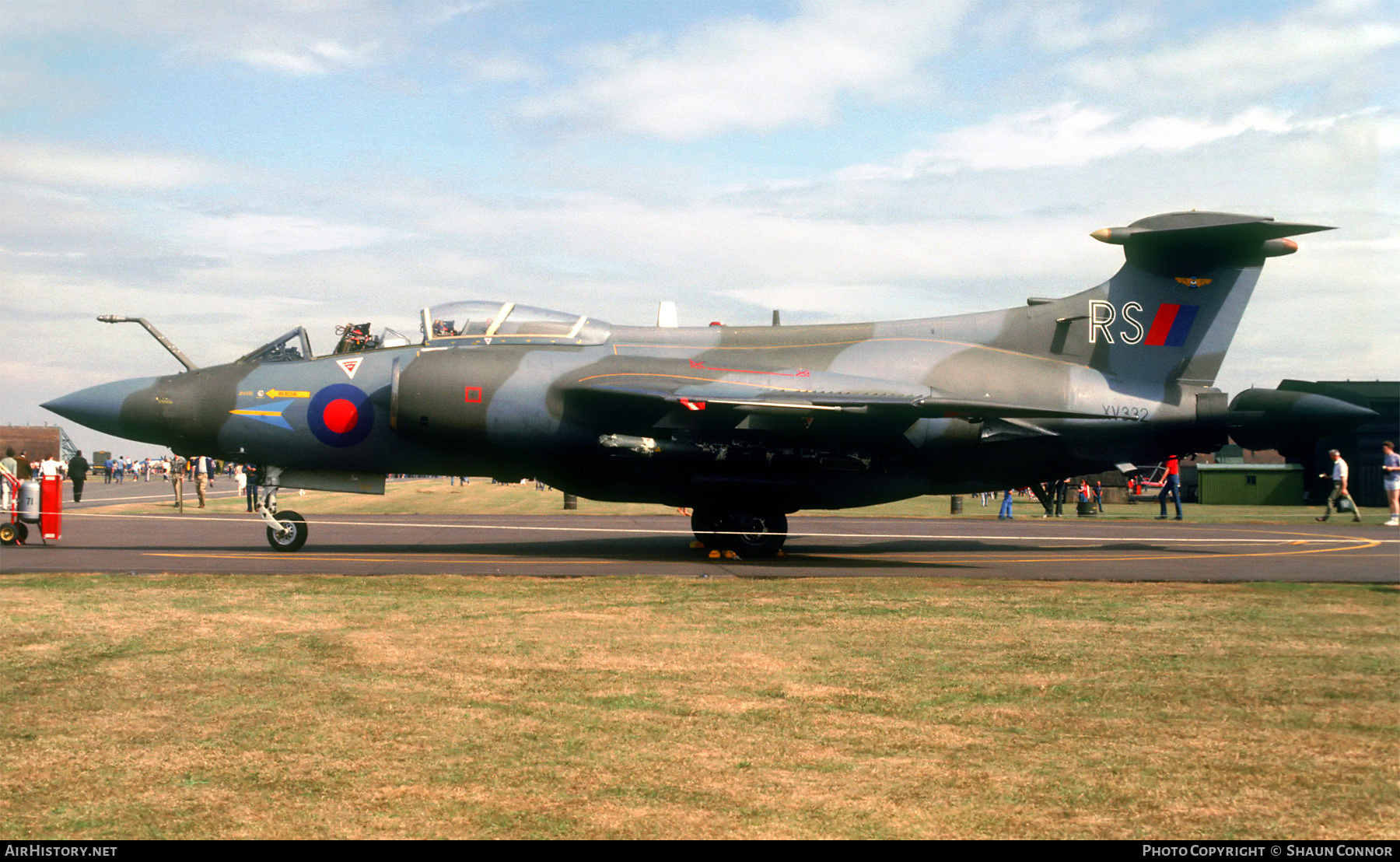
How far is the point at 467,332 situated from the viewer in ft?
57.5

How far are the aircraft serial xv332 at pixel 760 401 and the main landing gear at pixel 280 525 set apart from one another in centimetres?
5

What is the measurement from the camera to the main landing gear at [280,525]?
17.2 metres

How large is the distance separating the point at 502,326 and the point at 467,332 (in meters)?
0.56

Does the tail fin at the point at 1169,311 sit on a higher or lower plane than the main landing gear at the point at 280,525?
higher

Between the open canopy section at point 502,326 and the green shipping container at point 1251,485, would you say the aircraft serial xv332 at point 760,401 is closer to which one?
the open canopy section at point 502,326

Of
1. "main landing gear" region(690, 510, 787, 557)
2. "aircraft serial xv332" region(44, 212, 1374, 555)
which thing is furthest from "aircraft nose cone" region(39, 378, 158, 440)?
"main landing gear" region(690, 510, 787, 557)

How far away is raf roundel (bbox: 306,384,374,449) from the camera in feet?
55.6

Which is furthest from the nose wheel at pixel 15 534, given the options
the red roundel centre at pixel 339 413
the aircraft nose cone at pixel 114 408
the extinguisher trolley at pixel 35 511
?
the red roundel centre at pixel 339 413

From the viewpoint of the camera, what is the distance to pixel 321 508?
113 feet

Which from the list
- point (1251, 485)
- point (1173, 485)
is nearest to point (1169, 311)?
point (1173, 485)

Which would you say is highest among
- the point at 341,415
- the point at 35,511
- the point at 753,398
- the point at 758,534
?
the point at 753,398

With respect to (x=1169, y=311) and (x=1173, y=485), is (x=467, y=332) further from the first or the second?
(x=1173, y=485)

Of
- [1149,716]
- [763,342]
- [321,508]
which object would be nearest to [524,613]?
[1149,716]

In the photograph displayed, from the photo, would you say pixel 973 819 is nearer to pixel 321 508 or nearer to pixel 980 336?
pixel 980 336
